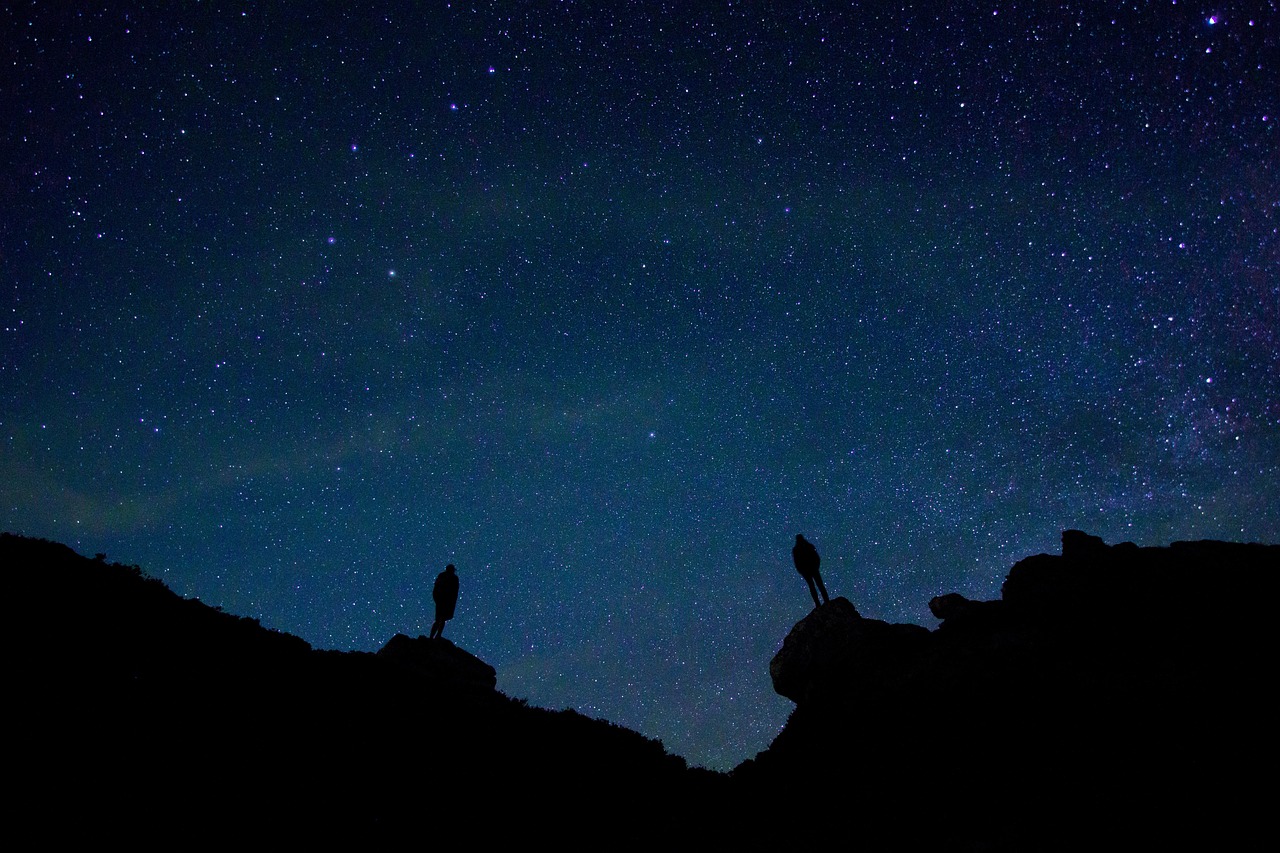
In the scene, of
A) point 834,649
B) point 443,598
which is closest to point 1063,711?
point 834,649

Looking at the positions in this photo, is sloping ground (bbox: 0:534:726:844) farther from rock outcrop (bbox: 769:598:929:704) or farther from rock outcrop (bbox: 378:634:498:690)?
rock outcrop (bbox: 769:598:929:704)

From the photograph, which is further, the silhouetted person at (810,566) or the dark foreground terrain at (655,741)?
the silhouetted person at (810,566)

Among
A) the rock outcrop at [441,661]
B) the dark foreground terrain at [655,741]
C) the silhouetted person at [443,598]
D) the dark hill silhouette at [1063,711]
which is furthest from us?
the silhouetted person at [443,598]

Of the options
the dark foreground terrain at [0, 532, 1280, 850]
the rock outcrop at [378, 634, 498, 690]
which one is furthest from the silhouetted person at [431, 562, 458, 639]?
the dark foreground terrain at [0, 532, 1280, 850]

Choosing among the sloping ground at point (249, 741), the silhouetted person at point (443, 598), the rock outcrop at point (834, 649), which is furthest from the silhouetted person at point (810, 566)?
the silhouetted person at point (443, 598)

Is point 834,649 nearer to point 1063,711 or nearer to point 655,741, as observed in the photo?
point 655,741

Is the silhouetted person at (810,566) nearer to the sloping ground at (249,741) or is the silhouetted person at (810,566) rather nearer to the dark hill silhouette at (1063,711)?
the dark hill silhouette at (1063,711)

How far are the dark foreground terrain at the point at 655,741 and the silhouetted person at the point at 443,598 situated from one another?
2.92 m

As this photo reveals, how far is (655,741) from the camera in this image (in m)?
14.8

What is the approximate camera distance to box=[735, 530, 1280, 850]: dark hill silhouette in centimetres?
795

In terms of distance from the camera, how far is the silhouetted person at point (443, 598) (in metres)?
18.2

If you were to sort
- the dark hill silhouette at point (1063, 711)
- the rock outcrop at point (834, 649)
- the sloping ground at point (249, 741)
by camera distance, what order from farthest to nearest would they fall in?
the rock outcrop at point (834, 649) → the dark hill silhouette at point (1063, 711) → the sloping ground at point (249, 741)

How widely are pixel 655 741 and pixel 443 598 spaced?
755cm

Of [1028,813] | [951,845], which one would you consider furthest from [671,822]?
[1028,813]
